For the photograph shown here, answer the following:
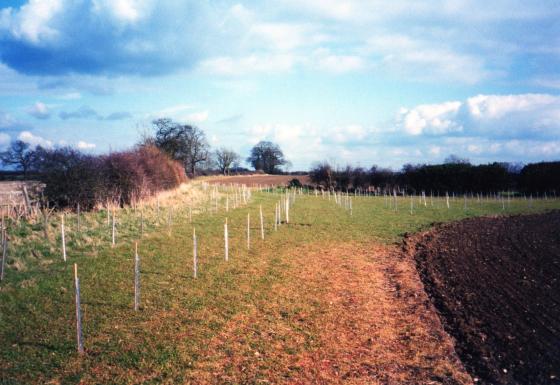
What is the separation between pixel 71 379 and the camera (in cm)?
669

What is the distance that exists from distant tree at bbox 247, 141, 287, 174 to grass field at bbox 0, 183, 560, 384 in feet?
324

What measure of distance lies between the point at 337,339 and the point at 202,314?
3.19 m

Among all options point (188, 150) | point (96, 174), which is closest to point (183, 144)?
point (188, 150)

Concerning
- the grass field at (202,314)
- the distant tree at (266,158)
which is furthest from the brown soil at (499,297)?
the distant tree at (266,158)

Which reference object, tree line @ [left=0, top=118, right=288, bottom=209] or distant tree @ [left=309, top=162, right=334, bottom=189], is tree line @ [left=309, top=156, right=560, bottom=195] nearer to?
distant tree @ [left=309, top=162, right=334, bottom=189]

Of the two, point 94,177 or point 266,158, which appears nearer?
point 94,177

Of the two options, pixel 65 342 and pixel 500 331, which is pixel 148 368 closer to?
pixel 65 342

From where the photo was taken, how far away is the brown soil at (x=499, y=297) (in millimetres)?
7660

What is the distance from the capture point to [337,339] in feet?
28.2

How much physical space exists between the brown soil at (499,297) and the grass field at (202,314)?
2.49ft

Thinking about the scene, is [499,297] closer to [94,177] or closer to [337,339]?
[337,339]

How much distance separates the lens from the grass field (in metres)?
7.21

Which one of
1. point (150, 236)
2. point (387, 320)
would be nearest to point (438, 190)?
point (150, 236)

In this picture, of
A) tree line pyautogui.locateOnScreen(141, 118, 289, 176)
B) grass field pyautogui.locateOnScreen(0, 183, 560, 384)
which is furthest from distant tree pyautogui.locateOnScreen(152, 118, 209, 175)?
grass field pyautogui.locateOnScreen(0, 183, 560, 384)
